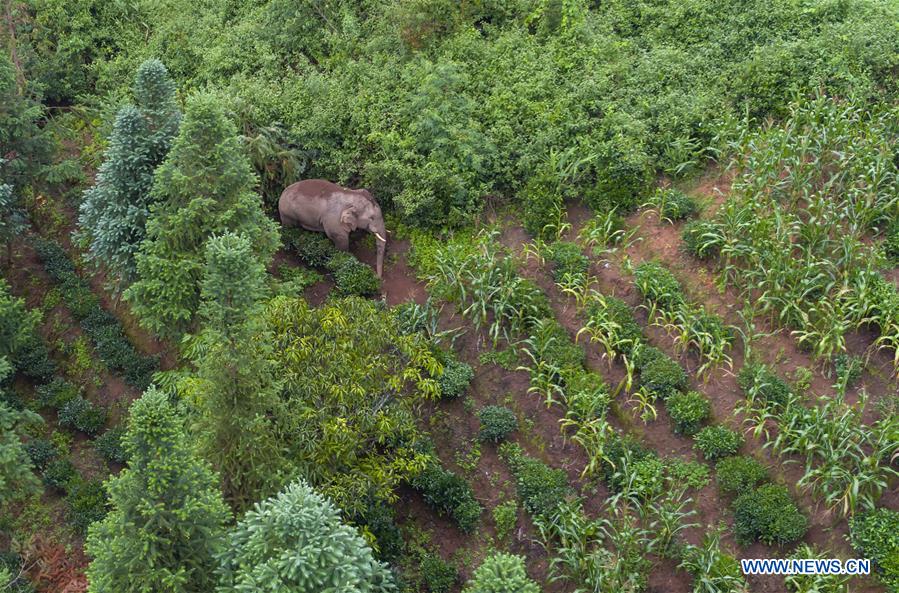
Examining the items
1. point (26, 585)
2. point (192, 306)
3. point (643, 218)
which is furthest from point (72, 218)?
point (643, 218)

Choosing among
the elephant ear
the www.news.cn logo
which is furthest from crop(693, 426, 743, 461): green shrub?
the elephant ear

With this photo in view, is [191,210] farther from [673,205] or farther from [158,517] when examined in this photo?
[673,205]

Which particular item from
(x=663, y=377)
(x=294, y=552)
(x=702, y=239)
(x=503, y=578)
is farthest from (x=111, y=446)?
(x=702, y=239)

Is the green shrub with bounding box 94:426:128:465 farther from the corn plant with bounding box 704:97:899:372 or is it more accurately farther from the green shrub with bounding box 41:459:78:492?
the corn plant with bounding box 704:97:899:372

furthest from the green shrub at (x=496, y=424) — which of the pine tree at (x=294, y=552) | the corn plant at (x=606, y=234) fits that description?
the pine tree at (x=294, y=552)

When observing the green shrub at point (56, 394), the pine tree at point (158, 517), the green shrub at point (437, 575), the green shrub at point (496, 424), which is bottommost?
the green shrub at point (56, 394)

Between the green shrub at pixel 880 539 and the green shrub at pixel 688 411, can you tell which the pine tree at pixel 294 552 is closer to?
the green shrub at pixel 688 411
